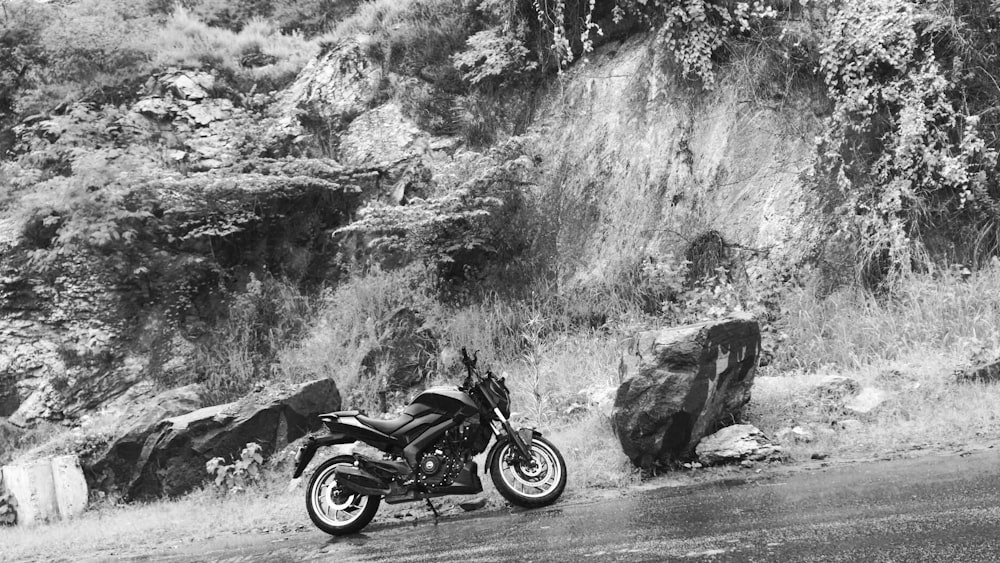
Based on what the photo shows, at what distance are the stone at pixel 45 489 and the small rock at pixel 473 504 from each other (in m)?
5.24

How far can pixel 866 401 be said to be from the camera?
22.6 feet

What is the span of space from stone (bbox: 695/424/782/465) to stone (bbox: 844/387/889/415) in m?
1.08

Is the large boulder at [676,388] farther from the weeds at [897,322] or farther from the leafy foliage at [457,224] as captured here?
the leafy foliage at [457,224]

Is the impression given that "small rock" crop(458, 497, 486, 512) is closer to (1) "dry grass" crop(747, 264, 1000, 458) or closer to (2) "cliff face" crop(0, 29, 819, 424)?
(1) "dry grass" crop(747, 264, 1000, 458)

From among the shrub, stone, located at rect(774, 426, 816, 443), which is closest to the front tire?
stone, located at rect(774, 426, 816, 443)

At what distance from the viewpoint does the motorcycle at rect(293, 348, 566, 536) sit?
5840 mm

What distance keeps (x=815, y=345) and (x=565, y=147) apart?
562 cm

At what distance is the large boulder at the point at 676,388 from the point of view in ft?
20.4

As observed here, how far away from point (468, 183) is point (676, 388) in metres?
6.18

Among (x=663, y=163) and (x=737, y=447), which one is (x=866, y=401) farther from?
(x=663, y=163)

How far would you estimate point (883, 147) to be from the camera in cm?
947

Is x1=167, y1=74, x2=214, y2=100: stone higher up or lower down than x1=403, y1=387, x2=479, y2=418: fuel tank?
higher up

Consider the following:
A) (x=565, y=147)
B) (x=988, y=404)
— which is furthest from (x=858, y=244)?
(x=565, y=147)

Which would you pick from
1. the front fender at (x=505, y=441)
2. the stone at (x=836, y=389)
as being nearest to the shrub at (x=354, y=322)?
the front fender at (x=505, y=441)
